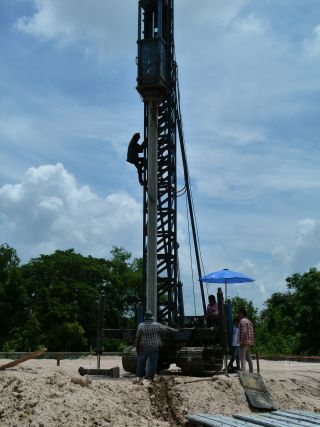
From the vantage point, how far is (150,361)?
13.0m

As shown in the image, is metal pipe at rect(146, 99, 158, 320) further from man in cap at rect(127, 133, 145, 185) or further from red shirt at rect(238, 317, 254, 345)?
red shirt at rect(238, 317, 254, 345)

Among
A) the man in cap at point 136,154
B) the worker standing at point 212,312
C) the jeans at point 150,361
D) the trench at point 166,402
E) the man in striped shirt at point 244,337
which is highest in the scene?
the man in cap at point 136,154

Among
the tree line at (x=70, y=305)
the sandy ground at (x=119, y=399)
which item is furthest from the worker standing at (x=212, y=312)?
the tree line at (x=70, y=305)

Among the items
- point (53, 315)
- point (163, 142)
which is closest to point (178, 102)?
point (163, 142)

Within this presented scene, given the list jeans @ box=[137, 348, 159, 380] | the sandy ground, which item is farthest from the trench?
jeans @ box=[137, 348, 159, 380]

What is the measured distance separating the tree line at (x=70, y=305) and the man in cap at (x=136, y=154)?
19611 millimetres

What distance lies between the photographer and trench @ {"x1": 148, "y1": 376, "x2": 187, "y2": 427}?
10.6 metres

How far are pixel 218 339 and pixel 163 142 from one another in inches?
227

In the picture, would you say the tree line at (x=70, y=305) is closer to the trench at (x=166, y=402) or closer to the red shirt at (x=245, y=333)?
the red shirt at (x=245, y=333)

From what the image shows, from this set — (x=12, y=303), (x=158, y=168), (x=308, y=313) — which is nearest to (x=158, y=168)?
(x=158, y=168)

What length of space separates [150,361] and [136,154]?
6.43 m

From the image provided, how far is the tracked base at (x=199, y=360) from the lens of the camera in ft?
47.2

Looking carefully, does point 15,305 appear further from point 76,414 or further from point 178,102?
point 76,414

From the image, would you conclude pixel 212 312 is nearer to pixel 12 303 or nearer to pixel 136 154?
pixel 136 154
